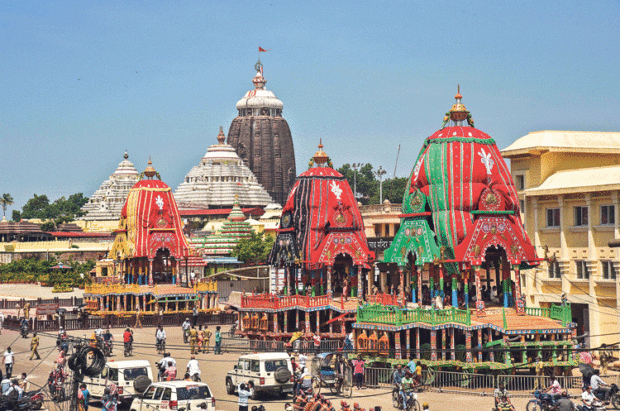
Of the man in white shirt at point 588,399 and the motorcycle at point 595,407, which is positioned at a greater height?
the man in white shirt at point 588,399

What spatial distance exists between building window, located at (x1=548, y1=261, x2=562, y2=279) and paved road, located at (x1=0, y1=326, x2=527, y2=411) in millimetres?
15050

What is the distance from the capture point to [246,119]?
473ft

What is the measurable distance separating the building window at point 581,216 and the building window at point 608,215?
1.22 meters

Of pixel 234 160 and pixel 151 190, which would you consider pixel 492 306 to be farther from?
pixel 234 160

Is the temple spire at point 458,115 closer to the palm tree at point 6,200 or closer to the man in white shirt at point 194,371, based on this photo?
the man in white shirt at point 194,371

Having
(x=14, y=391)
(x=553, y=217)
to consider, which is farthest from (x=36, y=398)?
(x=553, y=217)

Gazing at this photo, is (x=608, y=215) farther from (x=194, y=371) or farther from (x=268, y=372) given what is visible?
(x=194, y=371)

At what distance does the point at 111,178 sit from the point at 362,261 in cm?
9553

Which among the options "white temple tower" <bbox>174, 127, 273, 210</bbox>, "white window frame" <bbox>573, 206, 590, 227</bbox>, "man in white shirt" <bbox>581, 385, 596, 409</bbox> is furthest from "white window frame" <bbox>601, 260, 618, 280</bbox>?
"white temple tower" <bbox>174, 127, 273, 210</bbox>

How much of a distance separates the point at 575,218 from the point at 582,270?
2.39 metres

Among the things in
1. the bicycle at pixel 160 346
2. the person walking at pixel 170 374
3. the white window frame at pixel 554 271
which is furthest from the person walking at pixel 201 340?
the white window frame at pixel 554 271

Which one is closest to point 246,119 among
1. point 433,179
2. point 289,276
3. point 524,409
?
point 289,276

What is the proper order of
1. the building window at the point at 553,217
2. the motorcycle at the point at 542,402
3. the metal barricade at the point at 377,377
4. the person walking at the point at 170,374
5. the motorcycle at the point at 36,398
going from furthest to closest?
the building window at the point at 553,217, the metal barricade at the point at 377,377, the person walking at the point at 170,374, the motorcycle at the point at 36,398, the motorcycle at the point at 542,402

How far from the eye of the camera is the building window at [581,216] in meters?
49.3
